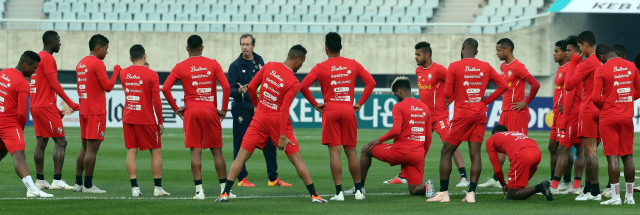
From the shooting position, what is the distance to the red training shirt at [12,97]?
8859 mm

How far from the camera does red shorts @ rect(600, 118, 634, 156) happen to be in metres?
8.57

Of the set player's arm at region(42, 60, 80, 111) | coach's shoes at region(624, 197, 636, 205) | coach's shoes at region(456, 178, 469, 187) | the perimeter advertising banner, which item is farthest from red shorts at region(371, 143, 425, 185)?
the perimeter advertising banner

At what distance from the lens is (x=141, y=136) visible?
9297mm

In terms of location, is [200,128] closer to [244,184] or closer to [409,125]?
[244,184]

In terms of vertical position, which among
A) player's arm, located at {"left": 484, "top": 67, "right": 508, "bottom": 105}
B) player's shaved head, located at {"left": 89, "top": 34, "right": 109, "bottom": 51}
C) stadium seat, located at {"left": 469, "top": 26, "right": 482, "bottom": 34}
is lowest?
player's arm, located at {"left": 484, "top": 67, "right": 508, "bottom": 105}

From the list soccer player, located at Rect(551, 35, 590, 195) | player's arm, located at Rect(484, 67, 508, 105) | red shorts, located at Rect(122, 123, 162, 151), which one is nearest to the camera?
player's arm, located at Rect(484, 67, 508, 105)

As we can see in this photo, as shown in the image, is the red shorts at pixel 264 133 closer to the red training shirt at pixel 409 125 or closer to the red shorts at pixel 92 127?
the red training shirt at pixel 409 125

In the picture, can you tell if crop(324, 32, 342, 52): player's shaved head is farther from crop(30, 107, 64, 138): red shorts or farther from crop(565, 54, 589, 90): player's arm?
crop(30, 107, 64, 138): red shorts

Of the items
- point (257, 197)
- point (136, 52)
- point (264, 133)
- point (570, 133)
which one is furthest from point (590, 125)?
point (136, 52)

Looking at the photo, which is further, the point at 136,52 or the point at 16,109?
the point at 136,52

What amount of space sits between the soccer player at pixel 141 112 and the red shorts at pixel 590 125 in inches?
202

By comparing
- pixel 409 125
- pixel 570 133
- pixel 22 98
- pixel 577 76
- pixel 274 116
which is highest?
pixel 577 76

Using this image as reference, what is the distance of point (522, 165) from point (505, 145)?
1.15ft

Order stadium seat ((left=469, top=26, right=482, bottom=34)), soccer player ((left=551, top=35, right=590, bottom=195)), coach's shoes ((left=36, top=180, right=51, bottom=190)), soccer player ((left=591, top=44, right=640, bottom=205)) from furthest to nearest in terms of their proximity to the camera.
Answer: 1. stadium seat ((left=469, top=26, right=482, bottom=34))
2. coach's shoes ((left=36, top=180, right=51, bottom=190))
3. soccer player ((left=551, top=35, right=590, bottom=195))
4. soccer player ((left=591, top=44, right=640, bottom=205))
